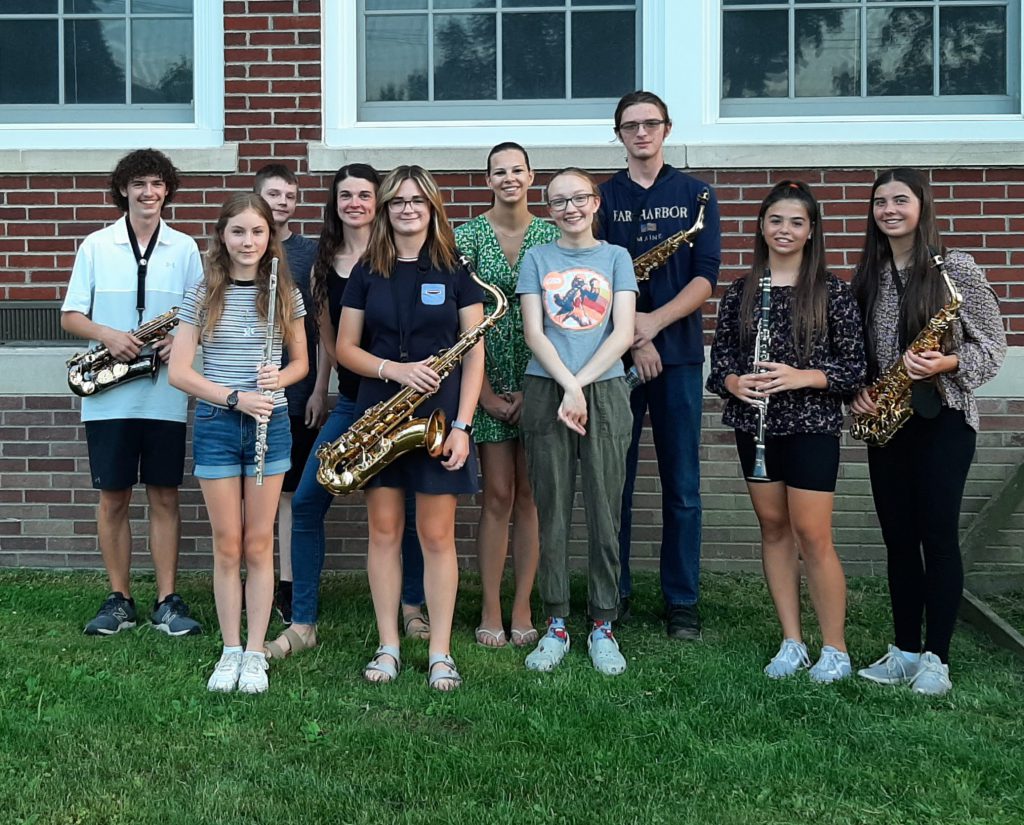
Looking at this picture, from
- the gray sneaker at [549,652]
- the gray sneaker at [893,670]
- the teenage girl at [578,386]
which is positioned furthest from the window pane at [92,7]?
the gray sneaker at [893,670]

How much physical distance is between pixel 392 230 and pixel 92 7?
336 cm

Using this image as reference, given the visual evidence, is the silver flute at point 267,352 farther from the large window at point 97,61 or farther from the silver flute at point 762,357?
the large window at point 97,61

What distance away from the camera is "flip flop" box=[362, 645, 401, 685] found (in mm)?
4585

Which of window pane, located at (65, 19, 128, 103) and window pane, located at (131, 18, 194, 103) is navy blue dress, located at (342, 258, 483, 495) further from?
window pane, located at (65, 19, 128, 103)

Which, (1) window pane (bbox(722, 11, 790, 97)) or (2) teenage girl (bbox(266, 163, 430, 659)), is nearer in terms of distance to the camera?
(2) teenage girl (bbox(266, 163, 430, 659))

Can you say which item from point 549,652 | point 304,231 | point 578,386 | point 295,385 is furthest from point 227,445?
point 304,231

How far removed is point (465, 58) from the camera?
22.1 feet

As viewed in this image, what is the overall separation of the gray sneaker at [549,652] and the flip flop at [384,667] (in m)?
0.56

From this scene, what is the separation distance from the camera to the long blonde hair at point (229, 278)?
465cm

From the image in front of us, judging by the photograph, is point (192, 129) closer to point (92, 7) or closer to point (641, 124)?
point (92, 7)

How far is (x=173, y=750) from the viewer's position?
12.7 ft

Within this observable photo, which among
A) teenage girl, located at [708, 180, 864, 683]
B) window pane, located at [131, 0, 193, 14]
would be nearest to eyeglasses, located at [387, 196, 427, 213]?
teenage girl, located at [708, 180, 864, 683]

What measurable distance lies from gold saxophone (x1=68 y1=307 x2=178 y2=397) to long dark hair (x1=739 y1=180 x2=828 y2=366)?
266 centimetres

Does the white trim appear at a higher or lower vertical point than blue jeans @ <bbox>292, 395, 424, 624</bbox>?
higher
